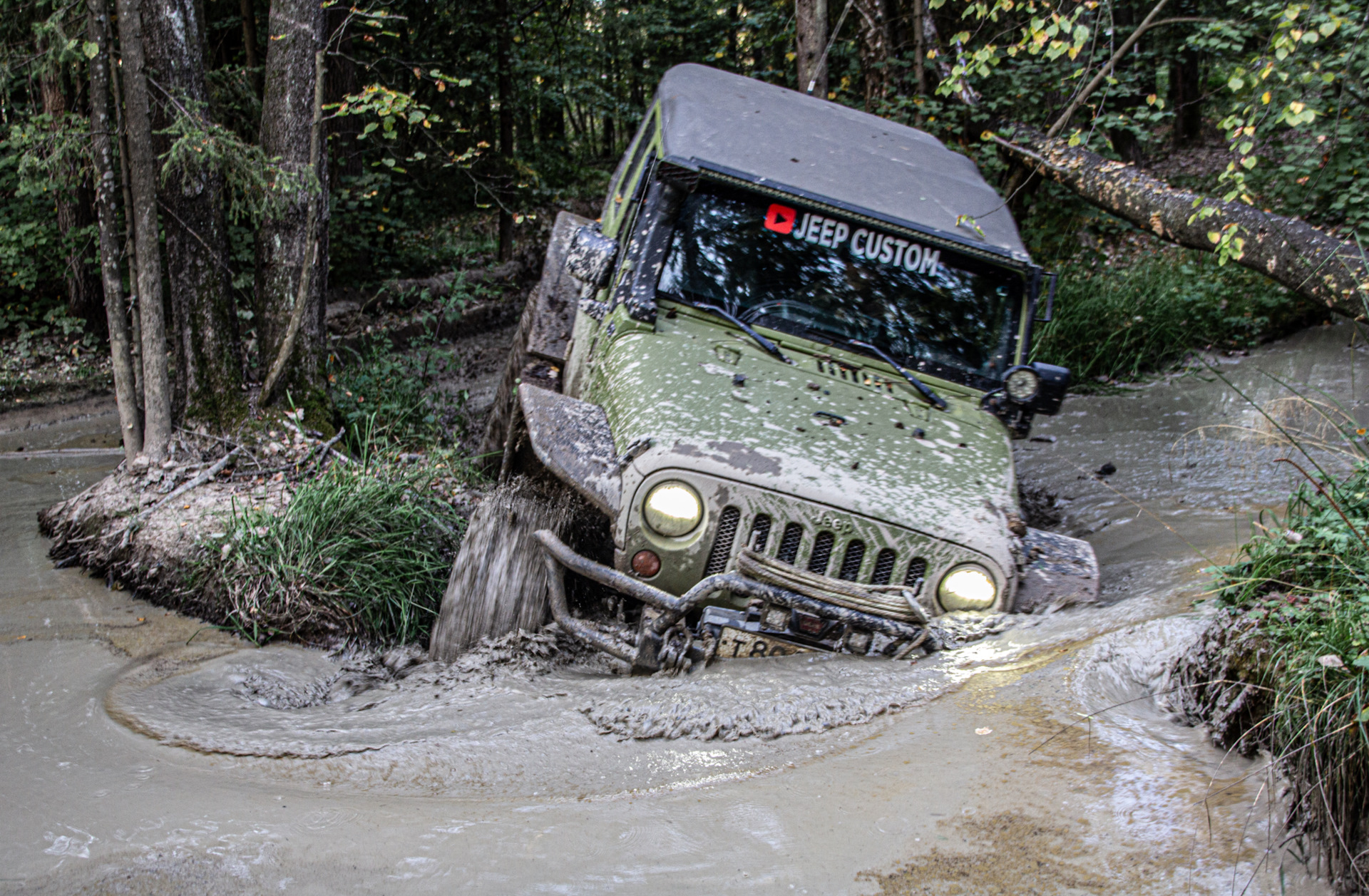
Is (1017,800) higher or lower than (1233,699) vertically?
lower

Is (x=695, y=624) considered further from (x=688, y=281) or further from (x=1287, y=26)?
(x=1287, y=26)

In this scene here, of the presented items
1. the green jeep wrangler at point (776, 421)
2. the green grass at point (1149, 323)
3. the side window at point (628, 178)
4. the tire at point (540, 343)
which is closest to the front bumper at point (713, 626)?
the green jeep wrangler at point (776, 421)

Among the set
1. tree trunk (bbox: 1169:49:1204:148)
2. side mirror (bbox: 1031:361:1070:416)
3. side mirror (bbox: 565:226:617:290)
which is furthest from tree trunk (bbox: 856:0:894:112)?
tree trunk (bbox: 1169:49:1204:148)

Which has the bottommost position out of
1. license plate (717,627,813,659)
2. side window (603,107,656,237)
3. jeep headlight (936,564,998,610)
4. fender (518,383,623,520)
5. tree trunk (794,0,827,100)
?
license plate (717,627,813,659)

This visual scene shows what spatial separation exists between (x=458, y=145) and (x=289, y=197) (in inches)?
329

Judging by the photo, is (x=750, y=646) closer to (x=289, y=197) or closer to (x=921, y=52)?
(x=289, y=197)

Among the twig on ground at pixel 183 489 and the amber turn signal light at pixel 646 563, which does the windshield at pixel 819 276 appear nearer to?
the amber turn signal light at pixel 646 563

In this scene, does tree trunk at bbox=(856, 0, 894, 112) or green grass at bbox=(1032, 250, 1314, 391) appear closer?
green grass at bbox=(1032, 250, 1314, 391)

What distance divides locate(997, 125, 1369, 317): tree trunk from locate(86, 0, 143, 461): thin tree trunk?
20.8ft

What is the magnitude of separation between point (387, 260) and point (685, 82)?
268 inches

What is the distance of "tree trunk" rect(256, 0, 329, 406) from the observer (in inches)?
237

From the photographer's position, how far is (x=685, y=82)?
224 inches

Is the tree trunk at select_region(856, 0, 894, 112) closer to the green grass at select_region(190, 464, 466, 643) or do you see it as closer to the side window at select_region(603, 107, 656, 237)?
the side window at select_region(603, 107, 656, 237)

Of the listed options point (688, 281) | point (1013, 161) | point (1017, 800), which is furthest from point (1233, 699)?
point (1013, 161)
